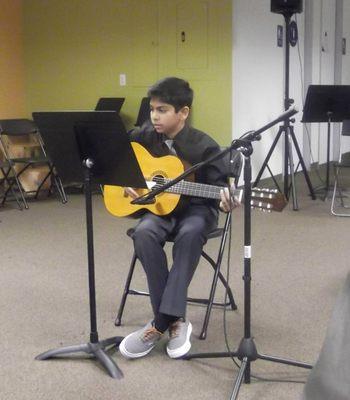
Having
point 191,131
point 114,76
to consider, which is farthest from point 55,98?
point 191,131

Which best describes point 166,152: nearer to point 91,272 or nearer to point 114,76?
point 91,272

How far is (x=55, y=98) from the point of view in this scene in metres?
7.11

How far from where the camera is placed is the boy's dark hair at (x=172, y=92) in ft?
8.85

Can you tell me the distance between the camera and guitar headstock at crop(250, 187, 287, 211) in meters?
2.15

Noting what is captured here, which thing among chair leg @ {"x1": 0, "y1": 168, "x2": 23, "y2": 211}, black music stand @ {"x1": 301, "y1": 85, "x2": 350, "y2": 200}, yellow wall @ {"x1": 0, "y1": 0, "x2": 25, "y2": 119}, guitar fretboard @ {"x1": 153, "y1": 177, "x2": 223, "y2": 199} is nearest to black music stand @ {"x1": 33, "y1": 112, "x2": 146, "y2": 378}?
guitar fretboard @ {"x1": 153, "y1": 177, "x2": 223, "y2": 199}

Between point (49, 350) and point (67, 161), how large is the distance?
2.65ft

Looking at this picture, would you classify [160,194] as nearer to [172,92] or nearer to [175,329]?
[172,92]

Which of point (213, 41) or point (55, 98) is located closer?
point (213, 41)

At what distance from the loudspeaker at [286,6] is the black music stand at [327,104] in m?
0.83

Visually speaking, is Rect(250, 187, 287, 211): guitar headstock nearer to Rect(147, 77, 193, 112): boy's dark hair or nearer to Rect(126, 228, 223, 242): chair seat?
Rect(126, 228, 223, 242): chair seat

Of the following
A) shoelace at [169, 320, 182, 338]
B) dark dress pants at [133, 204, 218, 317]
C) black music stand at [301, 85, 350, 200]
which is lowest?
shoelace at [169, 320, 182, 338]

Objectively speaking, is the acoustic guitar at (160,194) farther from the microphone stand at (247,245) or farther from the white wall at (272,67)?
the white wall at (272,67)

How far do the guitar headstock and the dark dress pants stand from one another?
419mm

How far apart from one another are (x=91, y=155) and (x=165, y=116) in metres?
0.48
